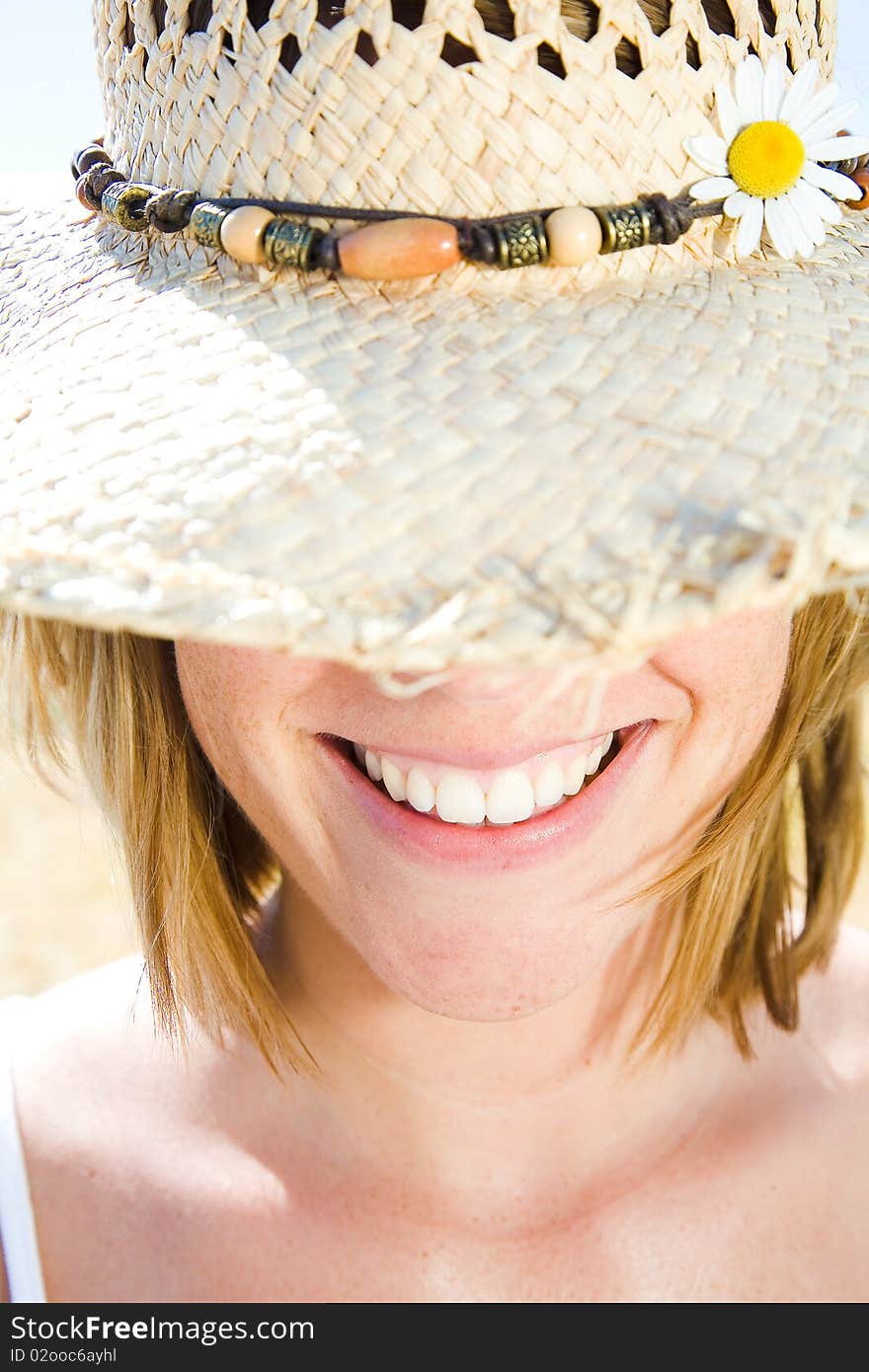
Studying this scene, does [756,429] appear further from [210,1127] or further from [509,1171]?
[210,1127]

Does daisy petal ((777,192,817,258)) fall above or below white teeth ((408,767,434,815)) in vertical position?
above

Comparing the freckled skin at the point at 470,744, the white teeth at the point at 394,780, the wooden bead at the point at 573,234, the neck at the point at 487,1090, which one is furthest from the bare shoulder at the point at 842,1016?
the wooden bead at the point at 573,234

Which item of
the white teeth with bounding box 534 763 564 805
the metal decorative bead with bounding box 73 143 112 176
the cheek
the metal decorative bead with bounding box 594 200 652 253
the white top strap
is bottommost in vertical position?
the white top strap

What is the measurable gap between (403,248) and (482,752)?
0.39 metres

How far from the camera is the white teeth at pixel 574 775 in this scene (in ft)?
3.31

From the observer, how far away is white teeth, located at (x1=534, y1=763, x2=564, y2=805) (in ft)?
3.26

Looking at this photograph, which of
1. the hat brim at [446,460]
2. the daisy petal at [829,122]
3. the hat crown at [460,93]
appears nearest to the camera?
the hat brim at [446,460]

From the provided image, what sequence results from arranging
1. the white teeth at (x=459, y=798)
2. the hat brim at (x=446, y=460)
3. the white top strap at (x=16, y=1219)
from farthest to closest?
1. the white top strap at (x=16, y=1219)
2. the white teeth at (x=459, y=798)
3. the hat brim at (x=446, y=460)

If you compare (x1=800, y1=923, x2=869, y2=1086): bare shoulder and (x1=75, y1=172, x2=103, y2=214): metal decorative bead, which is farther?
(x1=800, y1=923, x2=869, y2=1086): bare shoulder

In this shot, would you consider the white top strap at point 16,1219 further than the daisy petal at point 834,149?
Yes

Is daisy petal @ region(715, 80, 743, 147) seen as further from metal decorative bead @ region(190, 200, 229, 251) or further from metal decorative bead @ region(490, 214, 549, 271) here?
metal decorative bead @ region(190, 200, 229, 251)

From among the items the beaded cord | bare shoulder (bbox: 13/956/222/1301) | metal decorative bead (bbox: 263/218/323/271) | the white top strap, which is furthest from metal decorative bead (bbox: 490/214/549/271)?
the white top strap

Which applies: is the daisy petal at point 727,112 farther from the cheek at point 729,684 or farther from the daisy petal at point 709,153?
the cheek at point 729,684

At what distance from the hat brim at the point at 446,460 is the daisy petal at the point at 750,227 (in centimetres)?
2
